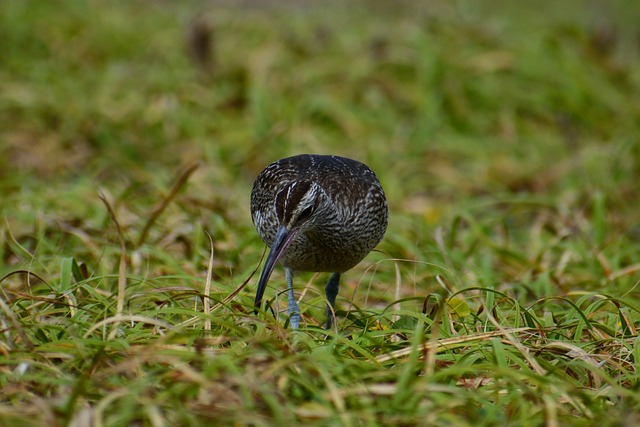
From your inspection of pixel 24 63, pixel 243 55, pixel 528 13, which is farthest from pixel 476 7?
pixel 24 63

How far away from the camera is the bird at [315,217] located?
525 centimetres

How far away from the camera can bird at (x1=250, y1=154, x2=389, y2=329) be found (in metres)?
5.25

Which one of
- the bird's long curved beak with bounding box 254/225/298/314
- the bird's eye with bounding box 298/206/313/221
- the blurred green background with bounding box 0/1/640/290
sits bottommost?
the blurred green background with bounding box 0/1/640/290

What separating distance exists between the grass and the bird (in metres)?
0.23

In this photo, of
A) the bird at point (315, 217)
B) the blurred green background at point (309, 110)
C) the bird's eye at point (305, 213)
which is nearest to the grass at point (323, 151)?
the blurred green background at point (309, 110)

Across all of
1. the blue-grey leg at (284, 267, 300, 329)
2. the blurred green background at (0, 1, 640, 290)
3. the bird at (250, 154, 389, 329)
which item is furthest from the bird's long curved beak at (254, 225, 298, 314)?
the blurred green background at (0, 1, 640, 290)

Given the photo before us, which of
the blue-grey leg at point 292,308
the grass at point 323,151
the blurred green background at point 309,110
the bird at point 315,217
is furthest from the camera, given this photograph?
the blurred green background at point 309,110

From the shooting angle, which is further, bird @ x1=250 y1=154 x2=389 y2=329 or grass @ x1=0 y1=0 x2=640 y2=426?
bird @ x1=250 y1=154 x2=389 y2=329

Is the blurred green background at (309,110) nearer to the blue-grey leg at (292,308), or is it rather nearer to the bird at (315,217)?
the bird at (315,217)

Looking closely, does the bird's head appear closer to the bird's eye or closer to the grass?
the bird's eye

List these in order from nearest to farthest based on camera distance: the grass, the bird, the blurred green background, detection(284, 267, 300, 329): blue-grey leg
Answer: the grass → detection(284, 267, 300, 329): blue-grey leg → the bird → the blurred green background

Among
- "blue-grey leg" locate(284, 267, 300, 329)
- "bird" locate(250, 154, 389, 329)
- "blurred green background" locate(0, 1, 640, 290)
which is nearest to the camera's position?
"blue-grey leg" locate(284, 267, 300, 329)

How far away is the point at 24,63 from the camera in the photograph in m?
12.2

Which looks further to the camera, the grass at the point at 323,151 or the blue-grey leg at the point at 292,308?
the blue-grey leg at the point at 292,308
